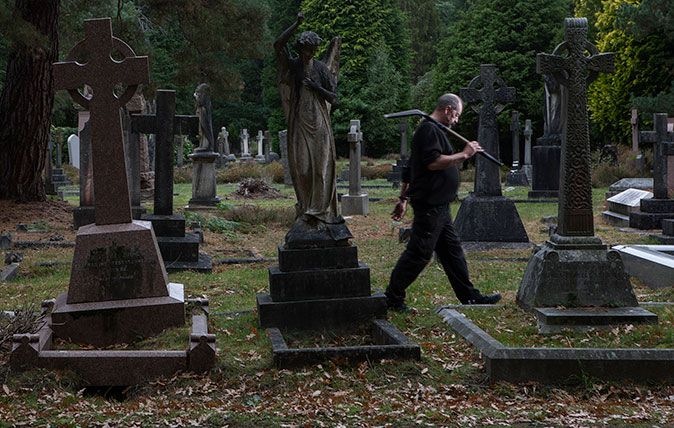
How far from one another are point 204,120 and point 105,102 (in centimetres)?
1635

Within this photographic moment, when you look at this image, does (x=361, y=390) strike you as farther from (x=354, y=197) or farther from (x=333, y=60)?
(x=354, y=197)

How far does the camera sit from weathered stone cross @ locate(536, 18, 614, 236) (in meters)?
8.70

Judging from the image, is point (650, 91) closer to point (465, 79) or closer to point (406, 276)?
point (465, 79)

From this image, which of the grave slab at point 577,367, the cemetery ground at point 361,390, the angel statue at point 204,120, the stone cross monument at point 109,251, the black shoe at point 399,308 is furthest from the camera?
the angel statue at point 204,120

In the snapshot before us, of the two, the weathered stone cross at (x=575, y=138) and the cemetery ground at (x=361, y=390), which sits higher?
the weathered stone cross at (x=575, y=138)

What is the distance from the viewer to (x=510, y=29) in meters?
43.4

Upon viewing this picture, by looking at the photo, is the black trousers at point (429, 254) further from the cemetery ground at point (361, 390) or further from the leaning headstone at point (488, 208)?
the leaning headstone at point (488, 208)

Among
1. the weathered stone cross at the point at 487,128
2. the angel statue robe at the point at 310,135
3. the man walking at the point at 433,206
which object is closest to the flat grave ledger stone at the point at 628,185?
the weathered stone cross at the point at 487,128

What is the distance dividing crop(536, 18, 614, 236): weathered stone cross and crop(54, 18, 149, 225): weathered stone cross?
3810 millimetres

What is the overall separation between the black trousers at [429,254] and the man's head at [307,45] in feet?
5.80

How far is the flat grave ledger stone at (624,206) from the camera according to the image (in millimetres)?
18000

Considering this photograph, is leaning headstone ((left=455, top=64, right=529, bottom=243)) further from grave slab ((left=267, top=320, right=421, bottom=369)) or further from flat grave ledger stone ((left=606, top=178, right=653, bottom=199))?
grave slab ((left=267, top=320, right=421, bottom=369))

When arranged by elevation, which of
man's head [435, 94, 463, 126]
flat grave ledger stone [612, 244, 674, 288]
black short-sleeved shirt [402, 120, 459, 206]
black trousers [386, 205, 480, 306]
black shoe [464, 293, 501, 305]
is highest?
man's head [435, 94, 463, 126]

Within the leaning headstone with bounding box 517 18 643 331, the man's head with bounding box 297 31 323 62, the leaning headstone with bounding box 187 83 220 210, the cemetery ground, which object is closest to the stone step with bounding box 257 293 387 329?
the cemetery ground
